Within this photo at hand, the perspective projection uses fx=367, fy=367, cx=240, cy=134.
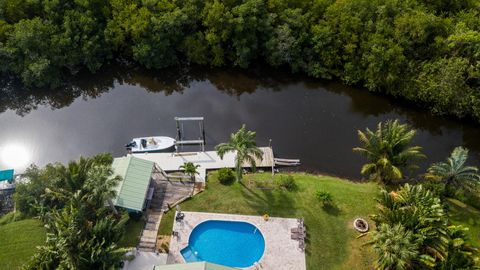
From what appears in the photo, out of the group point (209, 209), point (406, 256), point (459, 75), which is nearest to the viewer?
point (406, 256)

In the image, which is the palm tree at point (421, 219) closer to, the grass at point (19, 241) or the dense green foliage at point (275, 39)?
the dense green foliage at point (275, 39)

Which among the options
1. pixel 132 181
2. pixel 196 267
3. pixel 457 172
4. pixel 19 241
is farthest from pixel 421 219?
pixel 19 241

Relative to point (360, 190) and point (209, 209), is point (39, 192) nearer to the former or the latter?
point (209, 209)

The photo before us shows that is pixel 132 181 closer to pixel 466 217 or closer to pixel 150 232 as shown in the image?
pixel 150 232

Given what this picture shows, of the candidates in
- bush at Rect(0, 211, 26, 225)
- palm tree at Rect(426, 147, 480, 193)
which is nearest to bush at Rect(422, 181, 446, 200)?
palm tree at Rect(426, 147, 480, 193)

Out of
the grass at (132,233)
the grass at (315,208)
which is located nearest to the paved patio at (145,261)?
the grass at (132,233)

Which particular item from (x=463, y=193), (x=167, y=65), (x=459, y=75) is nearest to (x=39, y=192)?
(x=167, y=65)

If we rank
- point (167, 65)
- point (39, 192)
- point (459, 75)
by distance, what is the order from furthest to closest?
point (167, 65), point (459, 75), point (39, 192)
